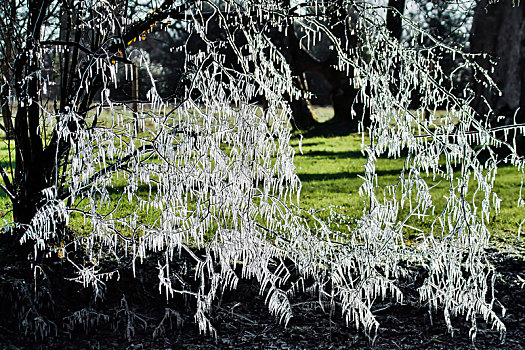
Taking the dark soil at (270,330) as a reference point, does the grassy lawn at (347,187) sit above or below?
above

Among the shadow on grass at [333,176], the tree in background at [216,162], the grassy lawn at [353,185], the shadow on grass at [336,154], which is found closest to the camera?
the tree in background at [216,162]

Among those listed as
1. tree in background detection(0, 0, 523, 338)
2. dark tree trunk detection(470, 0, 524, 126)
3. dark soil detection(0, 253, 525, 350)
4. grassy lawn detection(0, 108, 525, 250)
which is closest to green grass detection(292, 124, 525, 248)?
grassy lawn detection(0, 108, 525, 250)

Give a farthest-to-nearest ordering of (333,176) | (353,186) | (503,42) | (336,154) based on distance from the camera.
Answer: (336,154), (503,42), (333,176), (353,186)

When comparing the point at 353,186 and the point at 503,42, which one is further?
the point at 503,42

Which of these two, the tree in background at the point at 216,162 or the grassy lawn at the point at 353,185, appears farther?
the grassy lawn at the point at 353,185

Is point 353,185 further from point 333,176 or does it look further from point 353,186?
point 333,176

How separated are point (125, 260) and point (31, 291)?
0.76m

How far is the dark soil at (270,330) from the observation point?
3.47m

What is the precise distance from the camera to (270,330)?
3652 mm

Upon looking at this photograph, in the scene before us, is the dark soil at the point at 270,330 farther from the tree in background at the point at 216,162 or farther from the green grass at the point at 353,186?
the green grass at the point at 353,186

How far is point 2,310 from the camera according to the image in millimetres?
3666

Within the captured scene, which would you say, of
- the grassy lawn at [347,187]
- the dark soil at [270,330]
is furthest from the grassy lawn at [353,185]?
the dark soil at [270,330]

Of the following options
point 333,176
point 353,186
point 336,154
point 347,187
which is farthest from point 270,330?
point 336,154

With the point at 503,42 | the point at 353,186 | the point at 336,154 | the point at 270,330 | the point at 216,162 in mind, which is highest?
the point at 503,42
